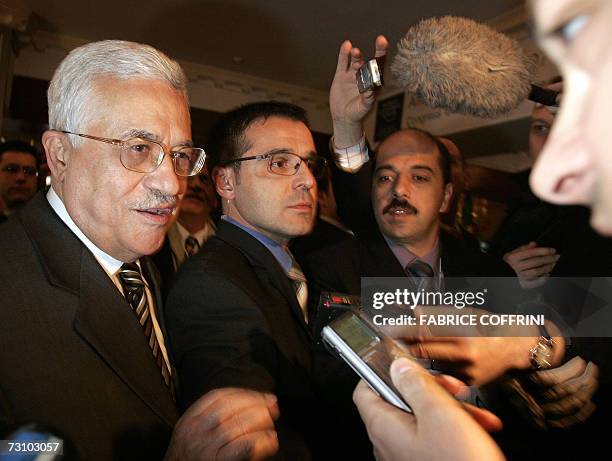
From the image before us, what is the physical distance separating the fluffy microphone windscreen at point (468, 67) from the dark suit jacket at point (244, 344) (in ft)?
1.98

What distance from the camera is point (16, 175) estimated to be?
9.85 feet

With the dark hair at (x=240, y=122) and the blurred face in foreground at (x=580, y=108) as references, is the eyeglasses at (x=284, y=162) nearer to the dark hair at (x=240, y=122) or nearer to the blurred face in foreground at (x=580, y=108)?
the dark hair at (x=240, y=122)

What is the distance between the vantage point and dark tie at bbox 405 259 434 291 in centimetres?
171

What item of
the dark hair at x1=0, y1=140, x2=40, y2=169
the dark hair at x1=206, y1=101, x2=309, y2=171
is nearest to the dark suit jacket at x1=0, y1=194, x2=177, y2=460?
the dark hair at x1=206, y1=101, x2=309, y2=171

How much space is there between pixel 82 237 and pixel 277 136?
72cm

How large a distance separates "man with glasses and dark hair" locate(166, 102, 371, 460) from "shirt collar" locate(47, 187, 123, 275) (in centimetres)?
15

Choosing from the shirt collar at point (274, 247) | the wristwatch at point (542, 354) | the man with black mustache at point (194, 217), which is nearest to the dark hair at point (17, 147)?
the man with black mustache at point (194, 217)

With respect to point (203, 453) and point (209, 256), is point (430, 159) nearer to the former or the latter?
point (209, 256)

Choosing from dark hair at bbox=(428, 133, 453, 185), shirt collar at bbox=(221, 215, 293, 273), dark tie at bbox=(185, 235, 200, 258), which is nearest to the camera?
shirt collar at bbox=(221, 215, 293, 273)

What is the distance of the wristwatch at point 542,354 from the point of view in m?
1.12

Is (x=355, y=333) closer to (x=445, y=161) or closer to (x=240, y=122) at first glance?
(x=240, y=122)

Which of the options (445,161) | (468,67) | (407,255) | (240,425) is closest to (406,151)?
(445,161)

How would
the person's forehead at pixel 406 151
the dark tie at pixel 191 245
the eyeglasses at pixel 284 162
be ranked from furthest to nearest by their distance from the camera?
1. the dark tie at pixel 191 245
2. the person's forehead at pixel 406 151
3. the eyeglasses at pixel 284 162

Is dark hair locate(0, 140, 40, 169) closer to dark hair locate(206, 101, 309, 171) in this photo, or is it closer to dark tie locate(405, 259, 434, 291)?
dark hair locate(206, 101, 309, 171)
